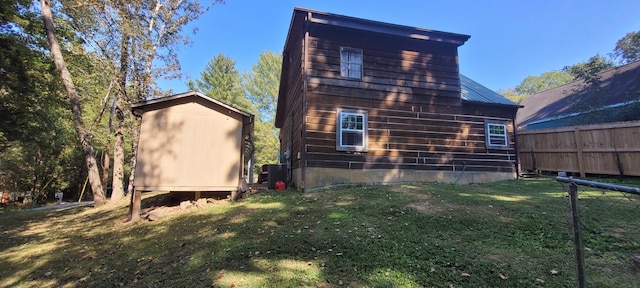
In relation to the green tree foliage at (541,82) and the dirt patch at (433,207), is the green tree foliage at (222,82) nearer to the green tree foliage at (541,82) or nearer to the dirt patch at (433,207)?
the dirt patch at (433,207)

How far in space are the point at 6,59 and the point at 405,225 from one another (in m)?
16.3

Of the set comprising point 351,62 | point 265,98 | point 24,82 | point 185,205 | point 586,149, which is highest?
point 265,98

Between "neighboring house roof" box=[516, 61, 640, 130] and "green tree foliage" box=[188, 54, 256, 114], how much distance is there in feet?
83.4

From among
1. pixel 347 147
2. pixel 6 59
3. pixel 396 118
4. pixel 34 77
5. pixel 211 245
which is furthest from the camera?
pixel 34 77

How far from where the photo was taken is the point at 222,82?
107 ft

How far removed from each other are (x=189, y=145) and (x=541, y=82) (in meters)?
53.5

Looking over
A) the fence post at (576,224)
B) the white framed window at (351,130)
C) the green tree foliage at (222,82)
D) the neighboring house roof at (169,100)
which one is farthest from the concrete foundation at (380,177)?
the green tree foliage at (222,82)

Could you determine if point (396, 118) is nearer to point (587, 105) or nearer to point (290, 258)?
point (290, 258)

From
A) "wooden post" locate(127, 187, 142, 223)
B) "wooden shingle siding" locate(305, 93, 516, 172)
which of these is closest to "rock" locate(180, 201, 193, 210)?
"wooden post" locate(127, 187, 142, 223)

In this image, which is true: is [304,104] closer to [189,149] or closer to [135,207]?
[189,149]

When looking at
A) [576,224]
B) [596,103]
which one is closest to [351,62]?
[576,224]

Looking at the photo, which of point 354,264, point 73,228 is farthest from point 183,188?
point 354,264

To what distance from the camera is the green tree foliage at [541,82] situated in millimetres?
42919

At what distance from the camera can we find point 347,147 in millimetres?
10242
